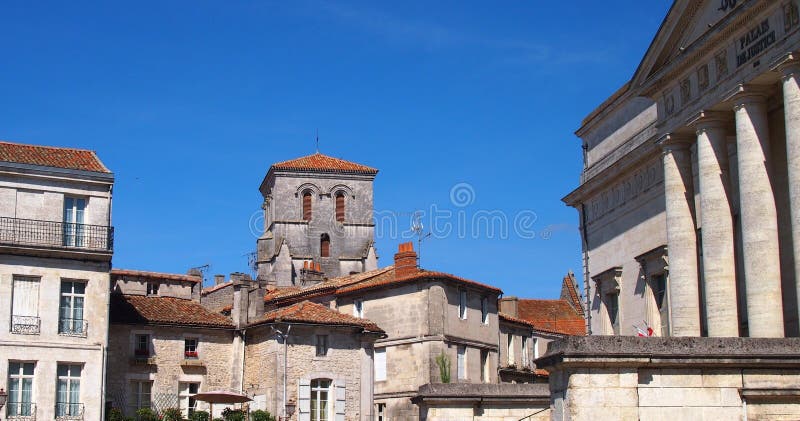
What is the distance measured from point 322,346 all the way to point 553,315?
30.0 metres

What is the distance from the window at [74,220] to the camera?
39.2 m

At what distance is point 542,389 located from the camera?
23906 mm

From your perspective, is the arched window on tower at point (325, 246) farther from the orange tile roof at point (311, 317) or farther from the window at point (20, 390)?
the window at point (20, 390)

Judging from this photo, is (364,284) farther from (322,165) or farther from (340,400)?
(322,165)

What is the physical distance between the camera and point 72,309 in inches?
1528

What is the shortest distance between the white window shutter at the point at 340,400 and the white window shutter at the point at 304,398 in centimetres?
108

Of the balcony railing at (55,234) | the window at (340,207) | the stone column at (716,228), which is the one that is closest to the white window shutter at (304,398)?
the balcony railing at (55,234)

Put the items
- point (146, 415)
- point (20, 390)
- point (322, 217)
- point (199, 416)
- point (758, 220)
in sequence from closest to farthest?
point (758, 220) → point (20, 390) → point (146, 415) → point (199, 416) → point (322, 217)

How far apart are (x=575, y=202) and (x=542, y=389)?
1699cm

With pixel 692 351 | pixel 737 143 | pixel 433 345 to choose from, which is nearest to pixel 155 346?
pixel 433 345

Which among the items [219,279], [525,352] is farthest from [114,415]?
[219,279]

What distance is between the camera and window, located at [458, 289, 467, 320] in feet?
169

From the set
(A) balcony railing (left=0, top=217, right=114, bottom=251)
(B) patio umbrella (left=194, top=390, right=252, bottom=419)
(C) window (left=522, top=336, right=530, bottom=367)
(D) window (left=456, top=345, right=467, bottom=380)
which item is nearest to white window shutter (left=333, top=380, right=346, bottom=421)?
(B) patio umbrella (left=194, top=390, right=252, bottom=419)

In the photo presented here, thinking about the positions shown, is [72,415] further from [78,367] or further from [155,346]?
[155,346]
